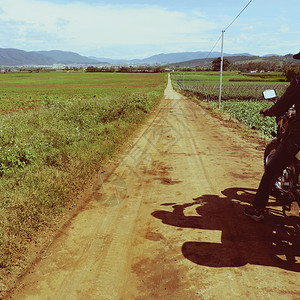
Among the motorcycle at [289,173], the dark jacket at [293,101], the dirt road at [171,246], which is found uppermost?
the dark jacket at [293,101]

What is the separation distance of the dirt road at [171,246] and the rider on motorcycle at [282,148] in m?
0.32

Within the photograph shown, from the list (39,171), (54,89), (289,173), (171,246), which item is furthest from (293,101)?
(54,89)

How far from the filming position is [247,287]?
2.64m

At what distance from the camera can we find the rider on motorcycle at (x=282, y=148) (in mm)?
3105

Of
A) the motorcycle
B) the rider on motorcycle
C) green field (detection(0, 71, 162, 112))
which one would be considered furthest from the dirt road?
green field (detection(0, 71, 162, 112))

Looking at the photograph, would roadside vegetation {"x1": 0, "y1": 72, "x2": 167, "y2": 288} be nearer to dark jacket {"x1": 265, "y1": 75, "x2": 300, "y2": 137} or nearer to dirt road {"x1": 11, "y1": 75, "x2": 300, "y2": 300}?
dirt road {"x1": 11, "y1": 75, "x2": 300, "y2": 300}

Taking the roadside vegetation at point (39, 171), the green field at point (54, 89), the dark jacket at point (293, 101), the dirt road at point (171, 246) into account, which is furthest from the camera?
the green field at point (54, 89)

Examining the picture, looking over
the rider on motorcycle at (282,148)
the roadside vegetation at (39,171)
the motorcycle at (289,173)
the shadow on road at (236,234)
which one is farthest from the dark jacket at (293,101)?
the roadside vegetation at (39,171)

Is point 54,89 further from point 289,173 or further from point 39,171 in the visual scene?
point 289,173

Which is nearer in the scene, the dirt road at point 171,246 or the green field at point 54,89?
the dirt road at point 171,246

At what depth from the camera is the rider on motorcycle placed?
10.2 ft

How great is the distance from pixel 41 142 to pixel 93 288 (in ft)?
21.1

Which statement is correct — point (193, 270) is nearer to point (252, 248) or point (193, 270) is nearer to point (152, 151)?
point (252, 248)

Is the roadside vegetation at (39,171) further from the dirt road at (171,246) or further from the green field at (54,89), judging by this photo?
the green field at (54,89)
